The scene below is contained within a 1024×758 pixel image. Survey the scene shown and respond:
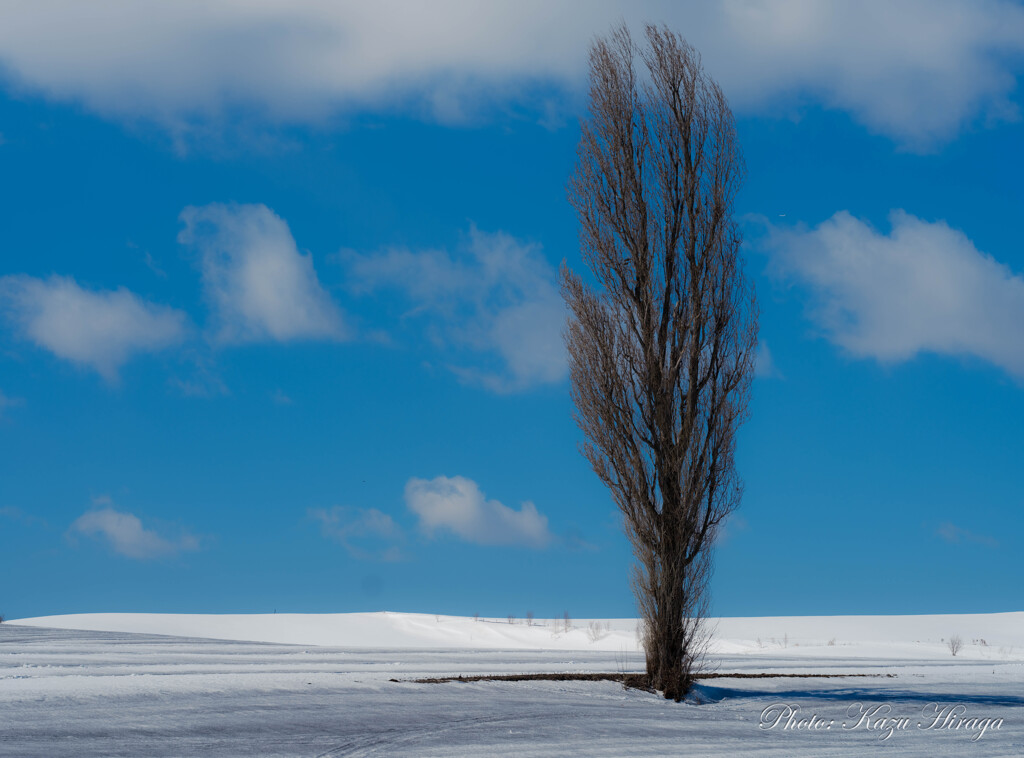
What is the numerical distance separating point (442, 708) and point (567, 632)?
2377 centimetres

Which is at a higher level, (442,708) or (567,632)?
(442,708)

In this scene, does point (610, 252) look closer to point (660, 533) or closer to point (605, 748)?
point (660, 533)

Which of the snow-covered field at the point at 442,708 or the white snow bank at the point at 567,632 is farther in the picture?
the white snow bank at the point at 567,632

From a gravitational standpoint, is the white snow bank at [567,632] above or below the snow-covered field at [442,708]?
below

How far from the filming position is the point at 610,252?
15.1 meters

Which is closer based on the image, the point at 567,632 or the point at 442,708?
the point at 442,708

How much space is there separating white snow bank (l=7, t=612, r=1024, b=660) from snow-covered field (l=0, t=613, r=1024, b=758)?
32.0 feet

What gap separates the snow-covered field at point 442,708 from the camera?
8.02 m

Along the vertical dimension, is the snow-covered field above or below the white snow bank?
above

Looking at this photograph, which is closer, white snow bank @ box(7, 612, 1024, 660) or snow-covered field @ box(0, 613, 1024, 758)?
snow-covered field @ box(0, 613, 1024, 758)

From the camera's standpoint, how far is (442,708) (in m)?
10.2

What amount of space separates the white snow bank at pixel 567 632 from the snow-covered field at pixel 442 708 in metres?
9.74

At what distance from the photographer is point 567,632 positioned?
33.1m

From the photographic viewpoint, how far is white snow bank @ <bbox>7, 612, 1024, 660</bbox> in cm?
3038
